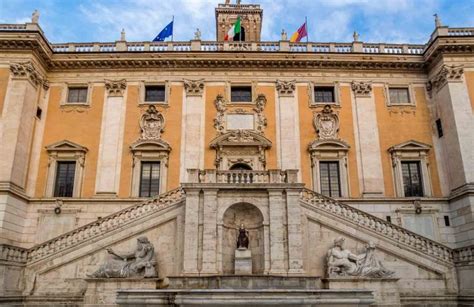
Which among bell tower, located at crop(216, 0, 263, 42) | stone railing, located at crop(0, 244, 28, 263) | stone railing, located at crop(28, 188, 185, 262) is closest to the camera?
stone railing, located at crop(0, 244, 28, 263)

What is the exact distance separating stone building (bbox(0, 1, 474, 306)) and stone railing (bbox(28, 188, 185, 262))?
2.7 inches

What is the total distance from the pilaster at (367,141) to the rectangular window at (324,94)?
4.53ft

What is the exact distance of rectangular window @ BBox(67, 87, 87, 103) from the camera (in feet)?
82.1

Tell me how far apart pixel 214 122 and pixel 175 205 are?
749cm

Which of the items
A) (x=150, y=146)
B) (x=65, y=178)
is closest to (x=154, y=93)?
(x=150, y=146)

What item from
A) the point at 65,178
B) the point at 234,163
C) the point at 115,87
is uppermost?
the point at 115,87

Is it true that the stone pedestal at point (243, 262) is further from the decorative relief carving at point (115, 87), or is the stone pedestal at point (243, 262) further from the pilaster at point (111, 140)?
the decorative relief carving at point (115, 87)

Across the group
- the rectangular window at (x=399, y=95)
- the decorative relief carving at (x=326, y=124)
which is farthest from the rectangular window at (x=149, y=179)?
the rectangular window at (x=399, y=95)

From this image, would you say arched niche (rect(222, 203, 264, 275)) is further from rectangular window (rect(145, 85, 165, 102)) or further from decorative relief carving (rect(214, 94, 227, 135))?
rectangular window (rect(145, 85, 165, 102))

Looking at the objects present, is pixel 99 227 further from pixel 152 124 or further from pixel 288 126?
pixel 288 126

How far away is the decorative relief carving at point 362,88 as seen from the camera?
24984 millimetres

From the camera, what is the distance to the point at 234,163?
23.3 m

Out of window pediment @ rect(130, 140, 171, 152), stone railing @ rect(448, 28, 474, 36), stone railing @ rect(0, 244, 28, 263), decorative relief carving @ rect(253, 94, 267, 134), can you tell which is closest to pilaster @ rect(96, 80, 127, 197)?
window pediment @ rect(130, 140, 171, 152)

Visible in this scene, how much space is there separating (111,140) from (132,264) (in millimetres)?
9290
